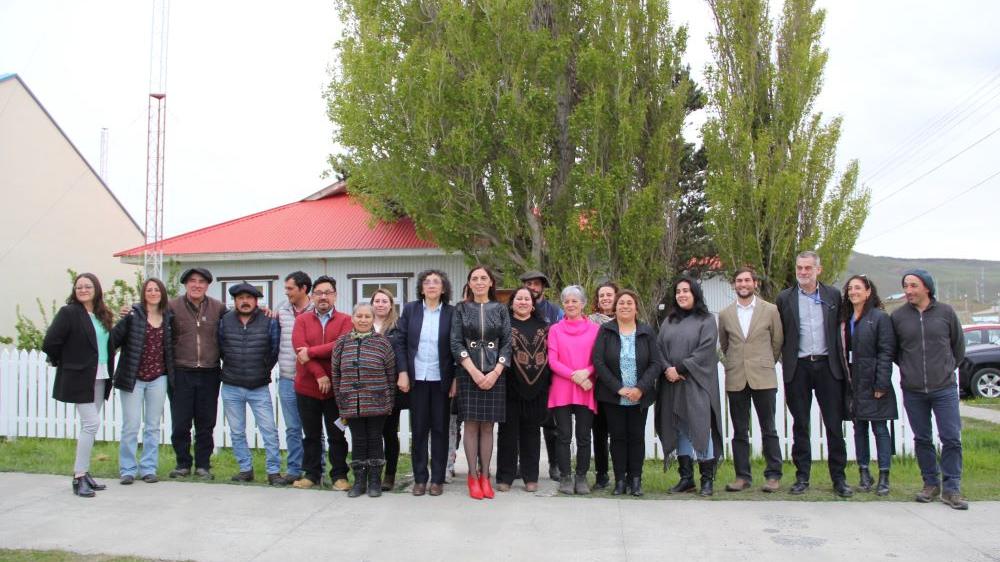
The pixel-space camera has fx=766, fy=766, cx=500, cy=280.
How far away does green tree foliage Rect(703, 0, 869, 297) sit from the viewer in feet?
48.8

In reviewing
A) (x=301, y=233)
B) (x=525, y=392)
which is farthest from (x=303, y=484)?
(x=301, y=233)

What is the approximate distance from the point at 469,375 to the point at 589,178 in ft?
27.2

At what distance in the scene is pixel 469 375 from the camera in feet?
20.2

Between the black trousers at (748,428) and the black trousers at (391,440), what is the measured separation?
2.83 meters

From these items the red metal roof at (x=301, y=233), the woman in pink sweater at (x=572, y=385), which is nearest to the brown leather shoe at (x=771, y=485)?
the woman in pink sweater at (x=572, y=385)

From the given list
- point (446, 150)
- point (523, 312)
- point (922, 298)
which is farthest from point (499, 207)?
point (922, 298)

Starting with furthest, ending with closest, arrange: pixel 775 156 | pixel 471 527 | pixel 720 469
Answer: pixel 775 156 → pixel 720 469 → pixel 471 527

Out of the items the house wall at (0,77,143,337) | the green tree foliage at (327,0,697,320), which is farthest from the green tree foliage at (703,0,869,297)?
the house wall at (0,77,143,337)

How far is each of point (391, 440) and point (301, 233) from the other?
12.6 meters

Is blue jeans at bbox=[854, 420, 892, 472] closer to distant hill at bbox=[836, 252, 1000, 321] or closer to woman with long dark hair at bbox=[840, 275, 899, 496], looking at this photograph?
woman with long dark hair at bbox=[840, 275, 899, 496]

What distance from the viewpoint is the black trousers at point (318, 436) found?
652 centimetres

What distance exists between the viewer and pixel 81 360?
6328mm

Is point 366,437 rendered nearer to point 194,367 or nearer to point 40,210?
point 194,367

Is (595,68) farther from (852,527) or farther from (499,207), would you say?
(852,527)
